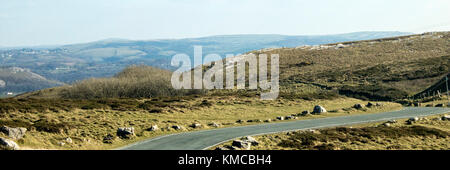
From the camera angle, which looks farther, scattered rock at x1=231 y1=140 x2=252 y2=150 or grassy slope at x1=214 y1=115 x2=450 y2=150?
grassy slope at x1=214 y1=115 x2=450 y2=150

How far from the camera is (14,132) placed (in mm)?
29203

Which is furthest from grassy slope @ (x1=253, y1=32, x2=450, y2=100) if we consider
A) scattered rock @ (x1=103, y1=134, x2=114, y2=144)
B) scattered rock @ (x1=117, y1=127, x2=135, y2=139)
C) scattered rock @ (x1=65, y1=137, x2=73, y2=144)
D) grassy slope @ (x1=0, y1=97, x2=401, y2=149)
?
scattered rock @ (x1=65, y1=137, x2=73, y2=144)

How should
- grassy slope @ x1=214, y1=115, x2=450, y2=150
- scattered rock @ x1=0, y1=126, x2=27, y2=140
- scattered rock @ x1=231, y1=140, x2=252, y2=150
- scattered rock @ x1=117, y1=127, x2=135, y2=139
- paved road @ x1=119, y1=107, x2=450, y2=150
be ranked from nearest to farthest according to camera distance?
scattered rock @ x1=231, y1=140, x2=252, y2=150
scattered rock @ x1=0, y1=126, x2=27, y2=140
paved road @ x1=119, y1=107, x2=450, y2=150
grassy slope @ x1=214, y1=115, x2=450, y2=150
scattered rock @ x1=117, y1=127, x2=135, y2=139

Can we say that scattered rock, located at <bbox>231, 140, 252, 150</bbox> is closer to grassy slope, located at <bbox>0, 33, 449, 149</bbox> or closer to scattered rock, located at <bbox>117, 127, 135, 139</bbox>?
grassy slope, located at <bbox>0, 33, 449, 149</bbox>

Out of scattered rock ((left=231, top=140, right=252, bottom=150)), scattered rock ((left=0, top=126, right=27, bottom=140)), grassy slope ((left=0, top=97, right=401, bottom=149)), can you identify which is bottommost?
grassy slope ((left=0, top=97, right=401, bottom=149))

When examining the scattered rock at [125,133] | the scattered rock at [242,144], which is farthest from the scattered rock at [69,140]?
the scattered rock at [242,144]

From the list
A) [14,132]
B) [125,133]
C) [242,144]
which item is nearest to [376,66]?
[242,144]

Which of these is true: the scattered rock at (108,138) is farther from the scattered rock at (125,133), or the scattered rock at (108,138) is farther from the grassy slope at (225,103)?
the scattered rock at (125,133)

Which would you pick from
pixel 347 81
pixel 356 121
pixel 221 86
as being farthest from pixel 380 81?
pixel 356 121

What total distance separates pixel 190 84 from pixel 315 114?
4567 cm

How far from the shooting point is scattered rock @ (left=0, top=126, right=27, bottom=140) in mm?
28766
